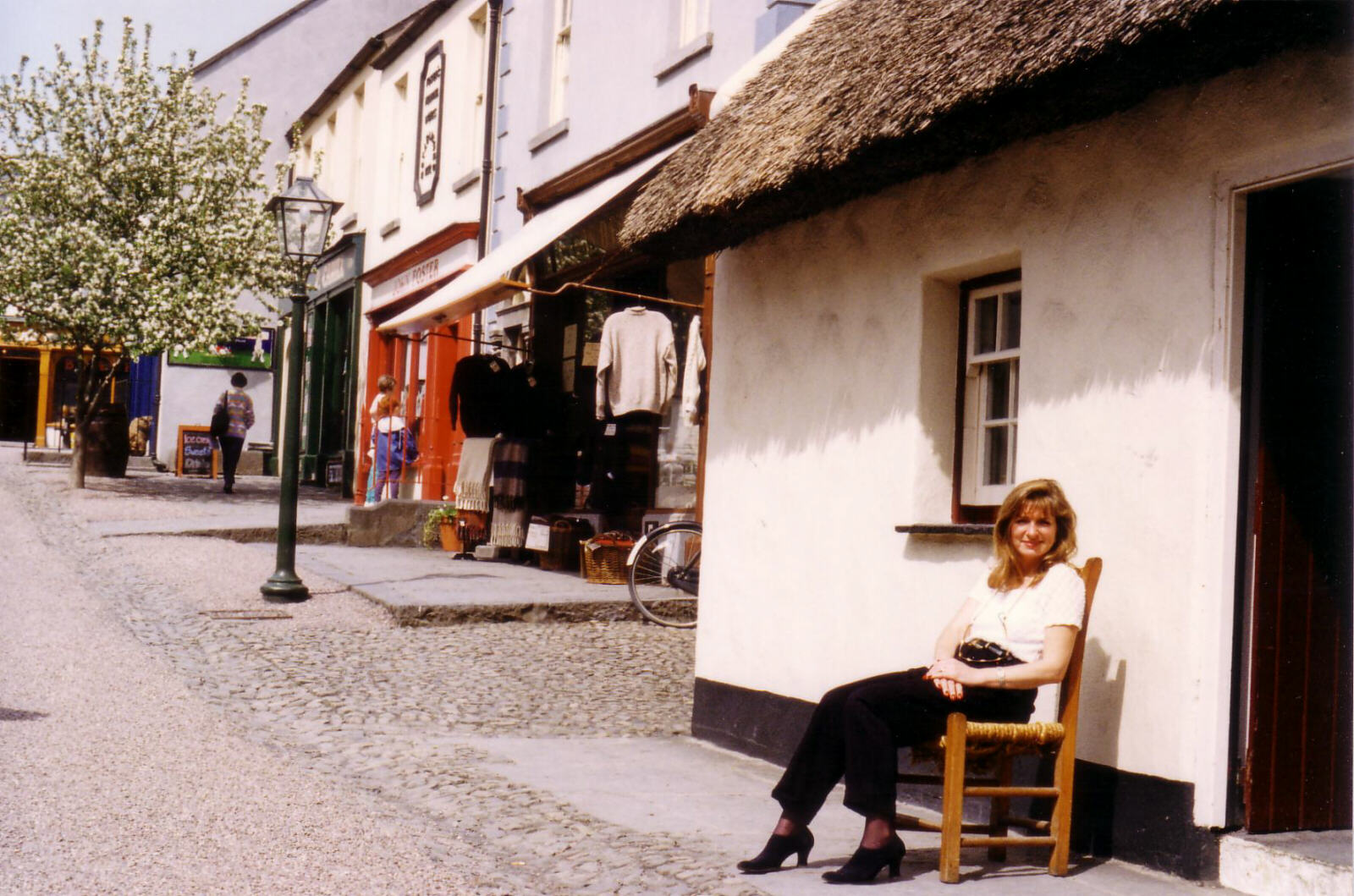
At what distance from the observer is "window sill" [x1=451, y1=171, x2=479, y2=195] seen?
19203 mm

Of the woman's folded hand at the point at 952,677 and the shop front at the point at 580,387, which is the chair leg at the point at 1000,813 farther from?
the shop front at the point at 580,387

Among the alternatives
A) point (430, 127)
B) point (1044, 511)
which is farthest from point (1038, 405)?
point (430, 127)

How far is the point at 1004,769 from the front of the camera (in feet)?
17.6

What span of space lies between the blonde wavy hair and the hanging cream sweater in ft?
26.2

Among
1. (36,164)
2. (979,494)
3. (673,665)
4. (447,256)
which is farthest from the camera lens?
(36,164)

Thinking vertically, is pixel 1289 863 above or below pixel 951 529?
below

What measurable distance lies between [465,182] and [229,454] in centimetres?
828

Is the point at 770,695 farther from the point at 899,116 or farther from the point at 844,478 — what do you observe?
the point at 899,116

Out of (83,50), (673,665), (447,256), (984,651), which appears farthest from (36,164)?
(984,651)

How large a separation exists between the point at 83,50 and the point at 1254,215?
22.1 meters

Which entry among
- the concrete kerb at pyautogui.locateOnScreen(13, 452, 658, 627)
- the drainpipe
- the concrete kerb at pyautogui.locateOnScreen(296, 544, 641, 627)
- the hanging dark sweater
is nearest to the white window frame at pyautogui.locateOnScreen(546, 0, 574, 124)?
the drainpipe

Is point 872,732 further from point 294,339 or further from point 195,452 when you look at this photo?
point 195,452

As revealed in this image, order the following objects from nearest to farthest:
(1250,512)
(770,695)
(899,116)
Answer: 1. (1250,512)
2. (899,116)
3. (770,695)

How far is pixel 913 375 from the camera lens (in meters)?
6.81
